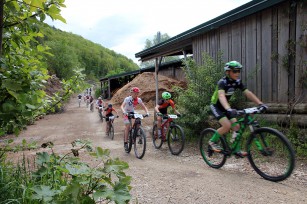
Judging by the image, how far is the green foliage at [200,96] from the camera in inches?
288

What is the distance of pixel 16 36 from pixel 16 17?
189 millimetres

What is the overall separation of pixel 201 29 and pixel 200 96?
8.96 feet

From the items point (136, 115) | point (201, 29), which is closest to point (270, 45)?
point (201, 29)

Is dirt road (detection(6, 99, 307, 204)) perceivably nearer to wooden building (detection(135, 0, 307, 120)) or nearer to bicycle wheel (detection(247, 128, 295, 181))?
bicycle wheel (detection(247, 128, 295, 181))

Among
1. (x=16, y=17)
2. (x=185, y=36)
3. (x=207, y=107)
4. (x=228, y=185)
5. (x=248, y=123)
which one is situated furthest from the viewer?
(x=185, y=36)

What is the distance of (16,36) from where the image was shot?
2139 millimetres

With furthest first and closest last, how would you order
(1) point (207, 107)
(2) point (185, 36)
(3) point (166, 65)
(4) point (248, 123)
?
1. (3) point (166, 65)
2. (2) point (185, 36)
3. (1) point (207, 107)
4. (4) point (248, 123)

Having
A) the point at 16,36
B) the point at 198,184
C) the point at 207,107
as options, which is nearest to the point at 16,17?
the point at 16,36

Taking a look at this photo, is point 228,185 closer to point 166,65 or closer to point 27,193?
point 27,193

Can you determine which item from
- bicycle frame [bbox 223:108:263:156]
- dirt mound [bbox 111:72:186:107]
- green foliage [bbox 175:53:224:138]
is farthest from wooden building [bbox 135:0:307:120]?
dirt mound [bbox 111:72:186:107]

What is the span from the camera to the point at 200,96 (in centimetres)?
746

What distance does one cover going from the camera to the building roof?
21.3 ft

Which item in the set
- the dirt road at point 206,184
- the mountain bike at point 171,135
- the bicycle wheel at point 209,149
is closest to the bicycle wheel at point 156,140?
the mountain bike at point 171,135

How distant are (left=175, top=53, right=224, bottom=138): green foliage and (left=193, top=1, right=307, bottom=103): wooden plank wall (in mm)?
Result: 810
